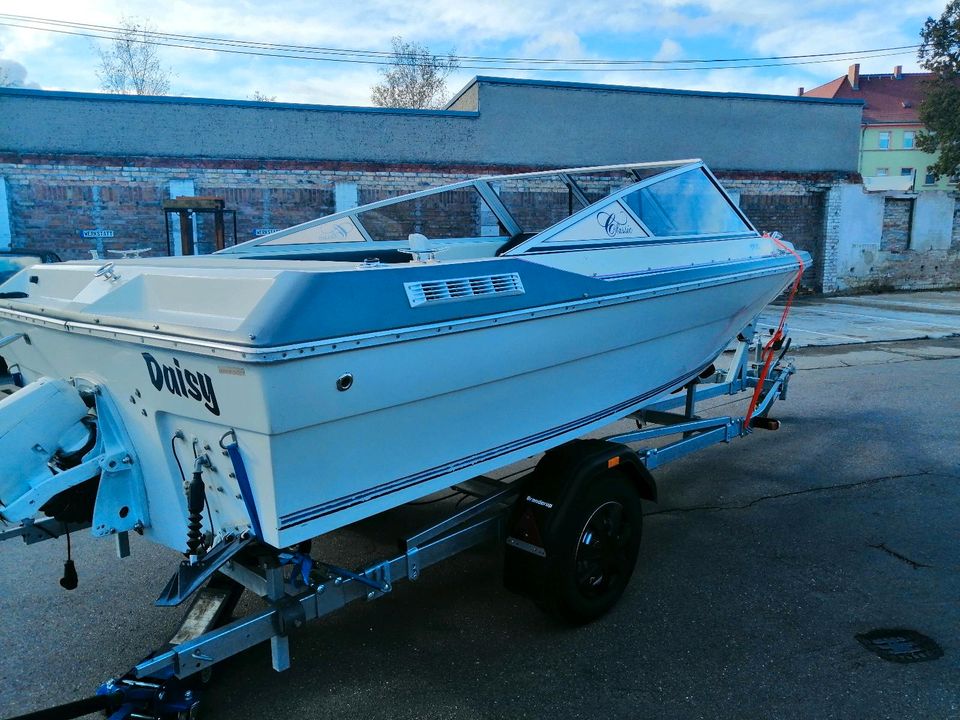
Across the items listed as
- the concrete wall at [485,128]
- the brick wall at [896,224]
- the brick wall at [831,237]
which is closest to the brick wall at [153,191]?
the concrete wall at [485,128]

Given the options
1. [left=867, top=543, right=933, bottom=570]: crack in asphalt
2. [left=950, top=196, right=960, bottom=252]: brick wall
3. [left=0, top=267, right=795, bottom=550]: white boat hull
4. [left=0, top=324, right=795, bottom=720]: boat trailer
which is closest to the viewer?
[left=0, top=267, right=795, bottom=550]: white boat hull

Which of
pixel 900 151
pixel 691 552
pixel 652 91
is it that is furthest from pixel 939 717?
pixel 900 151

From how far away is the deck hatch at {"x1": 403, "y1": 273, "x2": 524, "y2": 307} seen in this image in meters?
2.49

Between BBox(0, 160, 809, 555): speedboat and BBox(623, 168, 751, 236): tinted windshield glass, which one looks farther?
BBox(623, 168, 751, 236): tinted windshield glass

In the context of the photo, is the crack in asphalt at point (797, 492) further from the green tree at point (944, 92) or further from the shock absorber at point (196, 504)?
the green tree at point (944, 92)

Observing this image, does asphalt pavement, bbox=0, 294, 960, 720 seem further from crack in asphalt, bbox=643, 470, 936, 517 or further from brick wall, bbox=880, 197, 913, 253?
brick wall, bbox=880, 197, 913, 253

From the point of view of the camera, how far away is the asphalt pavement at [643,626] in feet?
8.89

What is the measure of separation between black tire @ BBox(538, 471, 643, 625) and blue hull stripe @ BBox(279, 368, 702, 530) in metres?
0.28

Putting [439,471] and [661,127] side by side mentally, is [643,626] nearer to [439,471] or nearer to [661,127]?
[439,471]

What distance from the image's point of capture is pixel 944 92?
25031 mm

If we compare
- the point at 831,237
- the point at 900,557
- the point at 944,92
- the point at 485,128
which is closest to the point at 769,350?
the point at 900,557

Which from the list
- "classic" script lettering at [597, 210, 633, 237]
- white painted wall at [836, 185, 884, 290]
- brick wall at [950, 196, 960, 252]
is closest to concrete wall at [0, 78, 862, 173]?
white painted wall at [836, 185, 884, 290]

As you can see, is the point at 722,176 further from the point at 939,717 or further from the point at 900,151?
the point at 900,151

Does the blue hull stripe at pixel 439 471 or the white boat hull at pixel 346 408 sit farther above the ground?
the white boat hull at pixel 346 408
